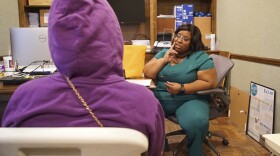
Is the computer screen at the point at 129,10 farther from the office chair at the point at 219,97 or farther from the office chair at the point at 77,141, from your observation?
the office chair at the point at 77,141

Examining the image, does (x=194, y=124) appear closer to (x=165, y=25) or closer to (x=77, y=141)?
(x=77, y=141)

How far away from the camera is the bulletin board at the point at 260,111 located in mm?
2410

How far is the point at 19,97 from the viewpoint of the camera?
2.77ft

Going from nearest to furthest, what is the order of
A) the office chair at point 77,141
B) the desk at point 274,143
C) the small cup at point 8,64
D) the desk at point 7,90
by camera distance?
the office chair at point 77,141
the desk at point 274,143
the desk at point 7,90
the small cup at point 8,64

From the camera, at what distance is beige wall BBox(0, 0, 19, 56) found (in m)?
3.67

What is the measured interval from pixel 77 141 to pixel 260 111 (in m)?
2.33

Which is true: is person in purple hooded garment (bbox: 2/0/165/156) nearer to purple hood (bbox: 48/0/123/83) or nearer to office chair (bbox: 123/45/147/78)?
purple hood (bbox: 48/0/123/83)

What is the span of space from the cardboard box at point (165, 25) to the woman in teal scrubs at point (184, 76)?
1.41 meters

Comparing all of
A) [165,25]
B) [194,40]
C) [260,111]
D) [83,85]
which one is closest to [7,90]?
[83,85]

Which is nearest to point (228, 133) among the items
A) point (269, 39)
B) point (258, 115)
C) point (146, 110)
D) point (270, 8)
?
point (258, 115)

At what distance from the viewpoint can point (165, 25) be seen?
12.4ft

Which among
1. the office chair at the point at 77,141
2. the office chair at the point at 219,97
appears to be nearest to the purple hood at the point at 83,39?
the office chair at the point at 77,141

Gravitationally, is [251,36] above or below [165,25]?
below

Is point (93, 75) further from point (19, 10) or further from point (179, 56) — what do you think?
point (19, 10)
